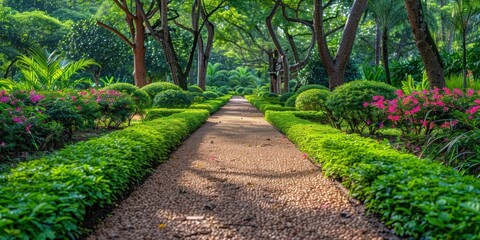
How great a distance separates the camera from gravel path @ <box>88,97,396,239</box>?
3154mm

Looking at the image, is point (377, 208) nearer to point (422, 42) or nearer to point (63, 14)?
point (422, 42)

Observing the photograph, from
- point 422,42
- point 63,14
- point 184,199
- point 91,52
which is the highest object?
point 63,14

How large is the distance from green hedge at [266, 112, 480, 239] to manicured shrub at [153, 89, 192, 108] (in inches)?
389

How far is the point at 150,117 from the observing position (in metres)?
11.7

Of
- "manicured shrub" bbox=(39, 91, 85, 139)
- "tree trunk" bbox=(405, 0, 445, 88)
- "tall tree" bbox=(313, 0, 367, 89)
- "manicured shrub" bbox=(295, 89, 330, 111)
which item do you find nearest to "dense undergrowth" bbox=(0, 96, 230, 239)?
"manicured shrub" bbox=(39, 91, 85, 139)

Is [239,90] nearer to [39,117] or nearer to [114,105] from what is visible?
[114,105]

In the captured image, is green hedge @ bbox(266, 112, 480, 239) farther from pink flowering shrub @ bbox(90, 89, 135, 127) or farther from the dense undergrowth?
pink flowering shrub @ bbox(90, 89, 135, 127)

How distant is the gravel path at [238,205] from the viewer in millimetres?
3154

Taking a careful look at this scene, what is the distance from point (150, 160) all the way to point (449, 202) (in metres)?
3.75

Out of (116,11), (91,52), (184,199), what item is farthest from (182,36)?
(184,199)

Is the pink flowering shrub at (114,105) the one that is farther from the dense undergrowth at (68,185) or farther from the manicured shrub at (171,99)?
the manicured shrub at (171,99)

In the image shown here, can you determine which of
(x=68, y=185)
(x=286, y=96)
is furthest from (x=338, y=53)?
(x=68, y=185)

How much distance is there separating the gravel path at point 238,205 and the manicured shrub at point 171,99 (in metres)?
8.22

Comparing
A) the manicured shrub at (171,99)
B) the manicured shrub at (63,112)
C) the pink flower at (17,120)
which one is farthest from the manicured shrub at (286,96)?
the pink flower at (17,120)
